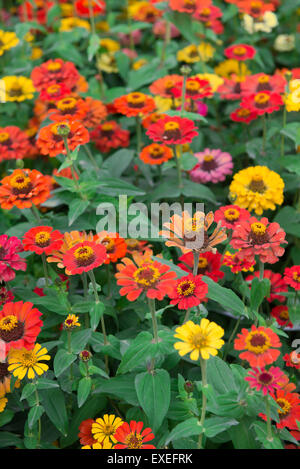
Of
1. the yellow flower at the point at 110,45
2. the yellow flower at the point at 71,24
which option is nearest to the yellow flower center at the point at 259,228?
the yellow flower at the point at 110,45

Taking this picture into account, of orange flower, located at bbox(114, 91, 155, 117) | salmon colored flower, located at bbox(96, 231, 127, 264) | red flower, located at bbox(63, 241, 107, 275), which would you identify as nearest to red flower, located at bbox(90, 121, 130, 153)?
orange flower, located at bbox(114, 91, 155, 117)

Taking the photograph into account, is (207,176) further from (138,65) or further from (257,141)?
(138,65)

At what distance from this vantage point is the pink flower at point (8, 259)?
4.17ft

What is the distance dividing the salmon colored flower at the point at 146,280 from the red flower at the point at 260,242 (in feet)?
0.63

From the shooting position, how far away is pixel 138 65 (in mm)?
2354

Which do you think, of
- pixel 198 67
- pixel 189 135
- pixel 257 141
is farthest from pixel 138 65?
pixel 189 135

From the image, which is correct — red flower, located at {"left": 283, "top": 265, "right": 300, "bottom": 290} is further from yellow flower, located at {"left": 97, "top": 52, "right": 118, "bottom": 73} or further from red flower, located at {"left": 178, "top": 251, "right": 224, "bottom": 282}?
yellow flower, located at {"left": 97, "top": 52, "right": 118, "bottom": 73}

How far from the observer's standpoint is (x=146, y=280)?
109 cm

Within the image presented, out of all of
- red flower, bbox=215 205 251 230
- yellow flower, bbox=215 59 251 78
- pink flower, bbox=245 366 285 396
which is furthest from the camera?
yellow flower, bbox=215 59 251 78

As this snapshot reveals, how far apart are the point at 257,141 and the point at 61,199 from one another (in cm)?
74

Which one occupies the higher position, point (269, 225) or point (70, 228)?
point (269, 225)

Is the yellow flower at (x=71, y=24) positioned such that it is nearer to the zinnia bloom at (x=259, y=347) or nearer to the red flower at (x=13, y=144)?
the red flower at (x=13, y=144)

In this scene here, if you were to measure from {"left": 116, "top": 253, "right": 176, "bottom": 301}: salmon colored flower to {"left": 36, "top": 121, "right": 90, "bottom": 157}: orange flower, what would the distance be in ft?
1.78

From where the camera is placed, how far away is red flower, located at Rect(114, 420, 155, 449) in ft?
3.61
